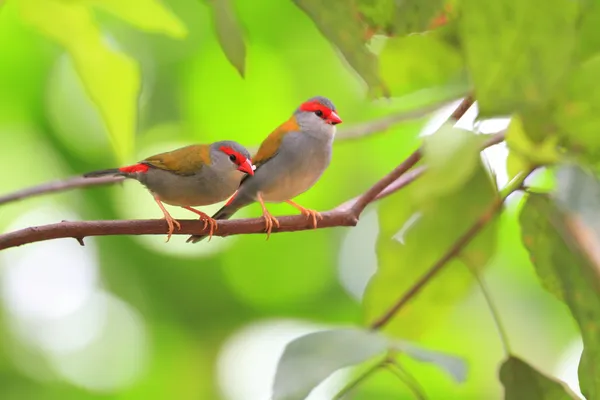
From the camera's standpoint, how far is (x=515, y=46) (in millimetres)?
296

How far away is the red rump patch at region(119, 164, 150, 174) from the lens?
20.8 inches

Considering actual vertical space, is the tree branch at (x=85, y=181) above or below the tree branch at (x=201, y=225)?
below

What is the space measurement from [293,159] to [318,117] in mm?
42

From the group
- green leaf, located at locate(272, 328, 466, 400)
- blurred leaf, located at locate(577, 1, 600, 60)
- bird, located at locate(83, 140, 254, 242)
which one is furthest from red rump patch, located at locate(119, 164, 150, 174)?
blurred leaf, located at locate(577, 1, 600, 60)

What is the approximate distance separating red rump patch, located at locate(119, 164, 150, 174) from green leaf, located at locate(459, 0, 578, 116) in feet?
0.98

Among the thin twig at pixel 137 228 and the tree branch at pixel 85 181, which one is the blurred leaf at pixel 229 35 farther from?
the tree branch at pixel 85 181

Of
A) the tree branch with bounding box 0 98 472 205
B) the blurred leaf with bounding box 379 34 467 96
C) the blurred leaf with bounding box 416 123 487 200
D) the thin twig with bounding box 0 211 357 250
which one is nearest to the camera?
the blurred leaf with bounding box 416 123 487 200

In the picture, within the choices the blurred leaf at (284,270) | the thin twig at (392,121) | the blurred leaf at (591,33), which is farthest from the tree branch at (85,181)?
the blurred leaf at (284,270)

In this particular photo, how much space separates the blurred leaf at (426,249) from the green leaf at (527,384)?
0.32 ft

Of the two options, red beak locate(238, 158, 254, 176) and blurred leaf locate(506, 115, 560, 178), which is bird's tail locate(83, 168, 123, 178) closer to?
red beak locate(238, 158, 254, 176)

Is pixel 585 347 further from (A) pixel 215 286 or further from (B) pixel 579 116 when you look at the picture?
(A) pixel 215 286

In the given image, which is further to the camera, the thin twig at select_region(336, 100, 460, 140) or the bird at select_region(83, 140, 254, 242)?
the thin twig at select_region(336, 100, 460, 140)

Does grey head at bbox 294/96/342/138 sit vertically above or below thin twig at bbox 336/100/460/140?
above

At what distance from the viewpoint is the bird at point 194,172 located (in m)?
0.53
